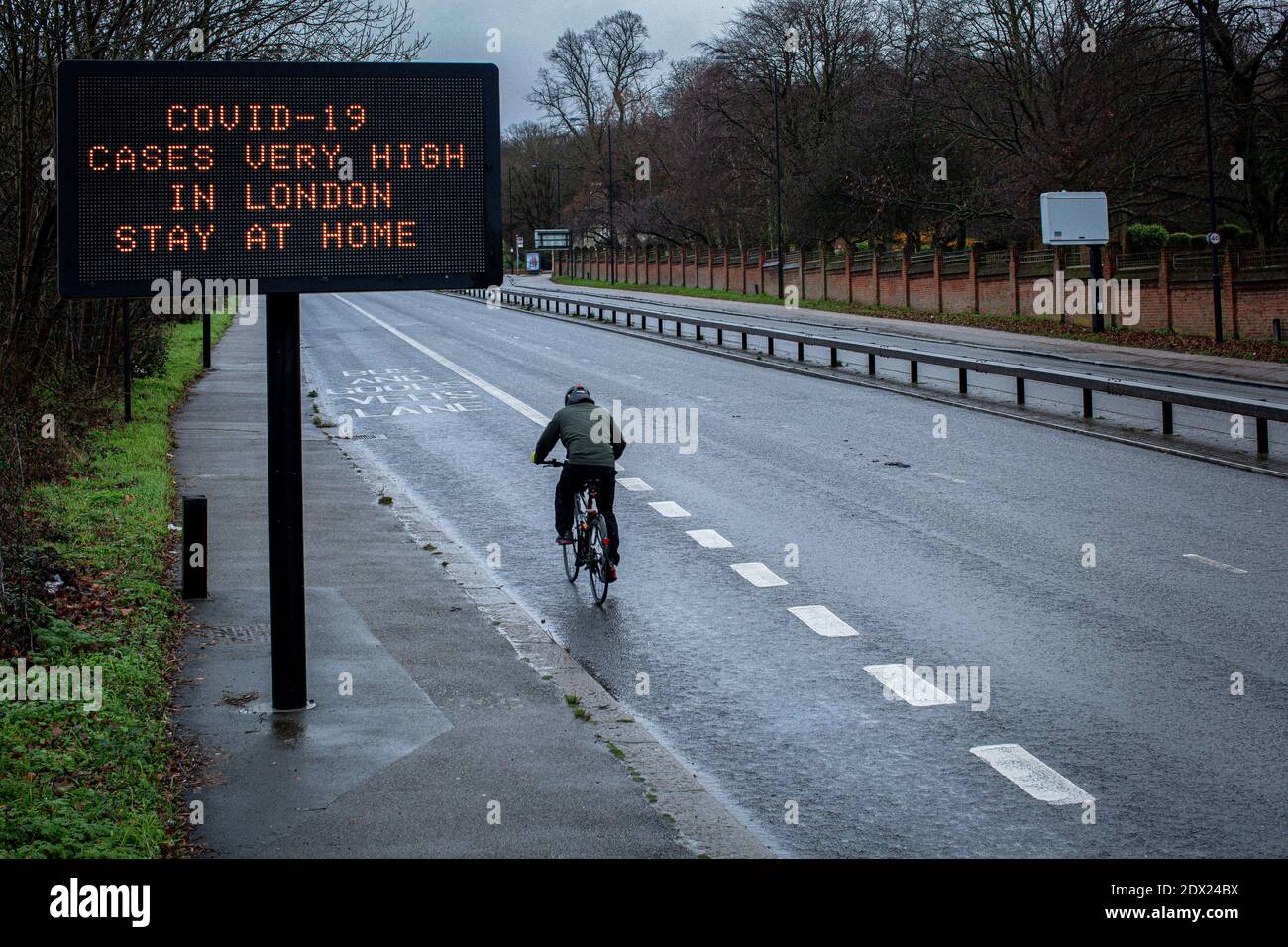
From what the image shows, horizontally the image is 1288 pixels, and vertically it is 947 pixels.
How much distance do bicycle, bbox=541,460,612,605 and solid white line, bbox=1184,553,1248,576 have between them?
508 cm

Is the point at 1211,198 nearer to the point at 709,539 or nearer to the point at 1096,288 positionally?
the point at 1096,288

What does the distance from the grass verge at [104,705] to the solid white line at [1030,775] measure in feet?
13.2

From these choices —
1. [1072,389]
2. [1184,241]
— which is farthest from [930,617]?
[1184,241]

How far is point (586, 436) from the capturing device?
12.5 m

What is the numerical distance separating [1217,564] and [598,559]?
206 inches

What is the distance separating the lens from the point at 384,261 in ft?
27.3

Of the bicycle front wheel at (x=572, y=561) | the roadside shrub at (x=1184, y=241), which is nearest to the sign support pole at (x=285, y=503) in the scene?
the bicycle front wheel at (x=572, y=561)

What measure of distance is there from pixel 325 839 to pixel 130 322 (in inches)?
773

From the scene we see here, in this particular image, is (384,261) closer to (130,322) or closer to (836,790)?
(836,790)

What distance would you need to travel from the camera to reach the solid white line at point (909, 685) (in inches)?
353

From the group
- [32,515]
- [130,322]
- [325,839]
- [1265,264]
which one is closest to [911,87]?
[1265,264]

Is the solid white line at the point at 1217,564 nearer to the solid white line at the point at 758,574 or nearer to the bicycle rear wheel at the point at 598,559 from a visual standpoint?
the solid white line at the point at 758,574
